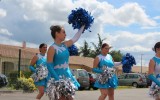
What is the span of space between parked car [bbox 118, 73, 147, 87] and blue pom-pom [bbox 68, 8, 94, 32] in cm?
3497

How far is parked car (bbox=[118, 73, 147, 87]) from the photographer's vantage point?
42.5 meters

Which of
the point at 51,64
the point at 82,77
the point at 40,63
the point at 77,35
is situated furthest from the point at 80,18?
the point at 82,77

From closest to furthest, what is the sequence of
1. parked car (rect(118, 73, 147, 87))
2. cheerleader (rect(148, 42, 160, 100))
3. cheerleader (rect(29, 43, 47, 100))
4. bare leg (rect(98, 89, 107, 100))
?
cheerleader (rect(148, 42, 160, 100)), bare leg (rect(98, 89, 107, 100)), cheerleader (rect(29, 43, 47, 100)), parked car (rect(118, 73, 147, 87))

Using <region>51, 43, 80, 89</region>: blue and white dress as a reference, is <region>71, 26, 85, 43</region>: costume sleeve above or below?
above

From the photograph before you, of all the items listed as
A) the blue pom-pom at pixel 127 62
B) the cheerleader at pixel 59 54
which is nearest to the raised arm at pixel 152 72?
the cheerleader at pixel 59 54

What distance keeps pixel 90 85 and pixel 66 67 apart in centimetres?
2551

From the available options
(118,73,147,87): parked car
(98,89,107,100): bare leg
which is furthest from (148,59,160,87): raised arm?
(118,73,147,87): parked car

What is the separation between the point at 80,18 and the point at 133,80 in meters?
35.5

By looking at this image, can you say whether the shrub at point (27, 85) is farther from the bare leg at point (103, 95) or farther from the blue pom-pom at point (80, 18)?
the blue pom-pom at point (80, 18)

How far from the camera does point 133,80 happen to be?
43.0 metres

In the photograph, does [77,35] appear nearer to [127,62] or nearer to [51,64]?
[51,64]

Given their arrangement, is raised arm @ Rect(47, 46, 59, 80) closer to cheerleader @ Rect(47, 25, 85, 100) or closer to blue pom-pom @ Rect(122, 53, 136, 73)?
cheerleader @ Rect(47, 25, 85, 100)

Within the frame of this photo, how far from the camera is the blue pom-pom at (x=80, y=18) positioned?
26.4 feet

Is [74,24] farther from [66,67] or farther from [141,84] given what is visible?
[141,84]
